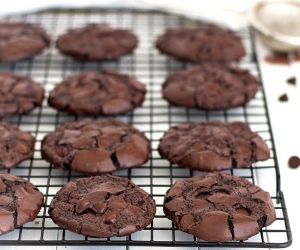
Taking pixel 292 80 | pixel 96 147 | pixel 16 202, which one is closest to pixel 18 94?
pixel 96 147

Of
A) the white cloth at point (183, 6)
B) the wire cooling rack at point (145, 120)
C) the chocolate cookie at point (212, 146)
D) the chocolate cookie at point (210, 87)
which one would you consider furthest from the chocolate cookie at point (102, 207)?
the white cloth at point (183, 6)

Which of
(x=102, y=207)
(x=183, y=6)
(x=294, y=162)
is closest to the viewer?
(x=102, y=207)

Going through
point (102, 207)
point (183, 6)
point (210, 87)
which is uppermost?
point (102, 207)

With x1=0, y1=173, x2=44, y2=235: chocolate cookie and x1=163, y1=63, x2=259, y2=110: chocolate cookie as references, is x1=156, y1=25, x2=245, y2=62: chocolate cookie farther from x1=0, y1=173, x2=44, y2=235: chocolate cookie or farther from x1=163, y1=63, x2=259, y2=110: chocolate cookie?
x1=0, y1=173, x2=44, y2=235: chocolate cookie

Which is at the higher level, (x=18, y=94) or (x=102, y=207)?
(x=102, y=207)

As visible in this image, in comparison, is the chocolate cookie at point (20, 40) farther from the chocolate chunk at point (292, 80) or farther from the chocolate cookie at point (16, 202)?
the chocolate chunk at point (292, 80)

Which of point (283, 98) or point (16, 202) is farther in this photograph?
point (283, 98)

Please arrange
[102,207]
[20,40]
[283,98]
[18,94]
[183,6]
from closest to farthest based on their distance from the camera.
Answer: [102,207], [18,94], [283,98], [20,40], [183,6]

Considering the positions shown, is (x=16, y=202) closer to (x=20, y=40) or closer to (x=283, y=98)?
(x=20, y=40)
